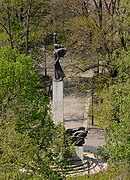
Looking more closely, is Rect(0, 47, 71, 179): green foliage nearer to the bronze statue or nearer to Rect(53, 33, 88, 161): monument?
Rect(53, 33, 88, 161): monument

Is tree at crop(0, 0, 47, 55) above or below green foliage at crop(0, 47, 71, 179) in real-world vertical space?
above

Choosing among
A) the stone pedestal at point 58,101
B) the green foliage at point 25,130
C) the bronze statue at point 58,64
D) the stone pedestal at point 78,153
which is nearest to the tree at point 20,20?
the bronze statue at point 58,64

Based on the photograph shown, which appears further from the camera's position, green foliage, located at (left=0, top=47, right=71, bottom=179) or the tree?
the tree

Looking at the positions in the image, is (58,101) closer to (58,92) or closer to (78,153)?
(58,92)

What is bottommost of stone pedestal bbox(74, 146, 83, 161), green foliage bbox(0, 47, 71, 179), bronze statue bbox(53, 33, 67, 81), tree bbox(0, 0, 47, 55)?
stone pedestal bbox(74, 146, 83, 161)

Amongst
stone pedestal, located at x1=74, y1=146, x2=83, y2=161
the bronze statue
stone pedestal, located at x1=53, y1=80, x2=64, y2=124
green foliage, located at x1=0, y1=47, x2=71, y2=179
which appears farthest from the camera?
stone pedestal, located at x1=74, y1=146, x2=83, y2=161

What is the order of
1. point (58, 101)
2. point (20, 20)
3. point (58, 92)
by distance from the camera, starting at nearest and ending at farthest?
point (58, 92) → point (58, 101) → point (20, 20)

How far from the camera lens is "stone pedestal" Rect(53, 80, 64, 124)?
19938 mm

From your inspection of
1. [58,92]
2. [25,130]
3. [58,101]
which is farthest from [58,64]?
[25,130]

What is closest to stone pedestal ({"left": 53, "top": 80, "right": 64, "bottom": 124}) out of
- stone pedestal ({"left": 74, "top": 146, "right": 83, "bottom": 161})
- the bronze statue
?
the bronze statue

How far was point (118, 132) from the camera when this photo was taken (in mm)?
14945

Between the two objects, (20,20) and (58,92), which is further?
(20,20)

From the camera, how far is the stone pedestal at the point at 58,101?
19.9 meters

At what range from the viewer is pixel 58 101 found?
20.1 m
